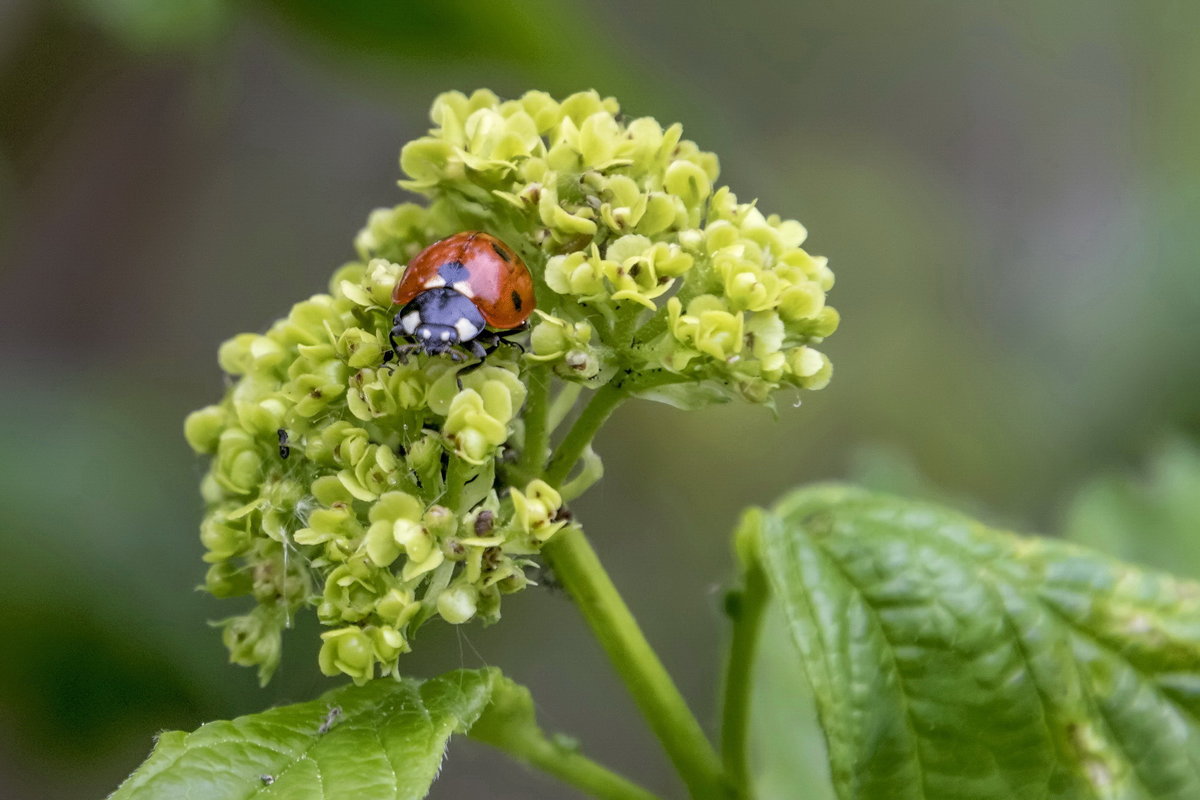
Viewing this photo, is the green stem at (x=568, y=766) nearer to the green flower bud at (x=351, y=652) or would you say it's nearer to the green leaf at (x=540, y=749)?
the green leaf at (x=540, y=749)

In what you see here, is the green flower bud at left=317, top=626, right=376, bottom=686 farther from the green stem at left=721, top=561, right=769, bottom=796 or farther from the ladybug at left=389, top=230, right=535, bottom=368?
the green stem at left=721, top=561, right=769, bottom=796

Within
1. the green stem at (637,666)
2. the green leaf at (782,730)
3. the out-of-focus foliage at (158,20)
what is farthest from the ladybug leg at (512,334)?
the out-of-focus foliage at (158,20)

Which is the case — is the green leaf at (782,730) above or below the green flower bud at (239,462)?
above

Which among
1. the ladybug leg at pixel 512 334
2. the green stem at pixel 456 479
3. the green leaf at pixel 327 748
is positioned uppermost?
the ladybug leg at pixel 512 334

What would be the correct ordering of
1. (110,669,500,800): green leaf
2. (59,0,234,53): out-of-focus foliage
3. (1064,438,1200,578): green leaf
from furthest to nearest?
(1064,438,1200,578): green leaf → (59,0,234,53): out-of-focus foliage → (110,669,500,800): green leaf

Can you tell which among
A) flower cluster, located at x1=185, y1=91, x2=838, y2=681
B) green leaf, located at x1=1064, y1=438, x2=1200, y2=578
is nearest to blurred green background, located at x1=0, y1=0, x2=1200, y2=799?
green leaf, located at x1=1064, y1=438, x2=1200, y2=578

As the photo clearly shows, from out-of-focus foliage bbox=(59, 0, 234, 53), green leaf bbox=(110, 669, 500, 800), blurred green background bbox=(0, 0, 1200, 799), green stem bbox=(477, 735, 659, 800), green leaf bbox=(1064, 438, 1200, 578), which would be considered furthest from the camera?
green leaf bbox=(1064, 438, 1200, 578)
